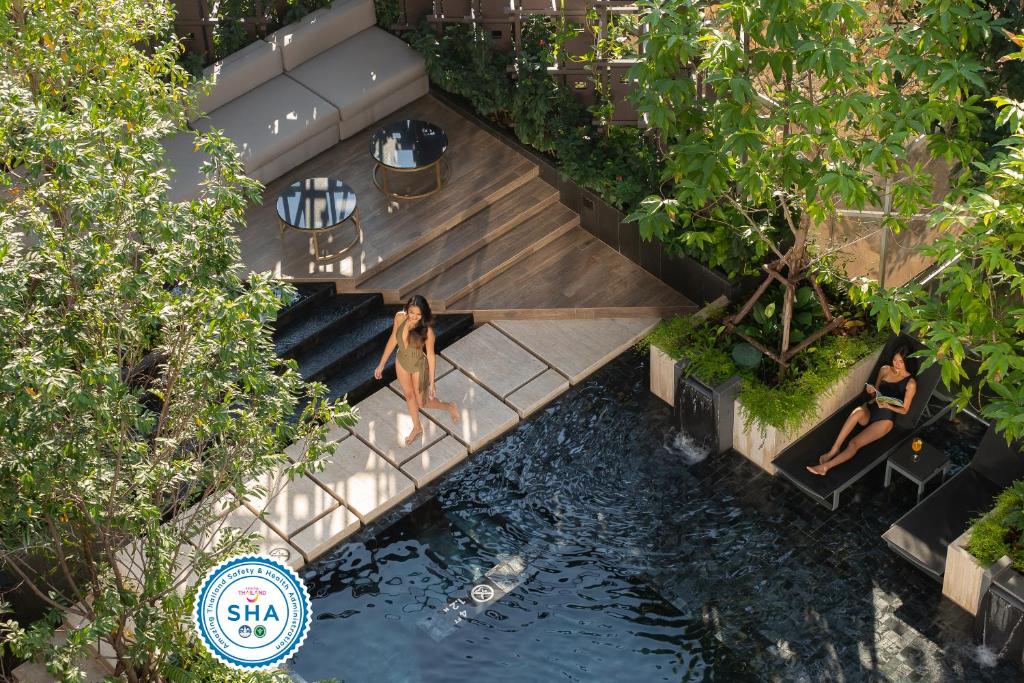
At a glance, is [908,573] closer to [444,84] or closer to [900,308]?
[900,308]

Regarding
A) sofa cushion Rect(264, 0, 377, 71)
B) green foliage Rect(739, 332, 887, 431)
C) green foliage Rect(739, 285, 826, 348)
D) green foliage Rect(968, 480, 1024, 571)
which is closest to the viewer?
green foliage Rect(968, 480, 1024, 571)

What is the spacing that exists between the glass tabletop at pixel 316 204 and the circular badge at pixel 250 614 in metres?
6.01

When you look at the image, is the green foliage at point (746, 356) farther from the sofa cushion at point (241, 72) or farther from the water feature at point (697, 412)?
the sofa cushion at point (241, 72)

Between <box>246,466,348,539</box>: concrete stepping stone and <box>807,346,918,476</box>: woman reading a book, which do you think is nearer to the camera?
<box>807,346,918,476</box>: woman reading a book

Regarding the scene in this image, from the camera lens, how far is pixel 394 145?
530 inches

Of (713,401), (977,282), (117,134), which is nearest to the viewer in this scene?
(117,134)

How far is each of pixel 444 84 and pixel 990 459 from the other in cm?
639

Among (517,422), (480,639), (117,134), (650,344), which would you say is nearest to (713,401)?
(650,344)

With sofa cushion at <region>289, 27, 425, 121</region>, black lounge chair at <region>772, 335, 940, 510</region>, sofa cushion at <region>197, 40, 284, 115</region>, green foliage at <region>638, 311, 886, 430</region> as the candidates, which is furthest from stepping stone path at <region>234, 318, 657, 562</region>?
sofa cushion at <region>197, 40, 284, 115</region>

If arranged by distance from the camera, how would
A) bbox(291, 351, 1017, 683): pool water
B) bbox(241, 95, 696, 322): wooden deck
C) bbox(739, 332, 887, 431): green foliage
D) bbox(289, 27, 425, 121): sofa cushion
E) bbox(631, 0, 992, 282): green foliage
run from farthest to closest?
bbox(289, 27, 425, 121): sofa cushion
bbox(241, 95, 696, 322): wooden deck
bbox(739, 332, 887, 431): green foliage
bbox(291, 351, 1017, 683): pool water
bbox(631, 0, 992, 282): green foliage

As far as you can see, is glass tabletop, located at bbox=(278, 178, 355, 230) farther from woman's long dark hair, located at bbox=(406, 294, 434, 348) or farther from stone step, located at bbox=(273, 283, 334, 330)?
woman's long dark hair, located at bbox=(406, 294, 434, 348)

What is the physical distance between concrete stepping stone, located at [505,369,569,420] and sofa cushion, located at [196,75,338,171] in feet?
11.5

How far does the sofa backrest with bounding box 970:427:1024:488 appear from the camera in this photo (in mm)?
10766

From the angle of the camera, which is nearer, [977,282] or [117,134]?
[117,134]
